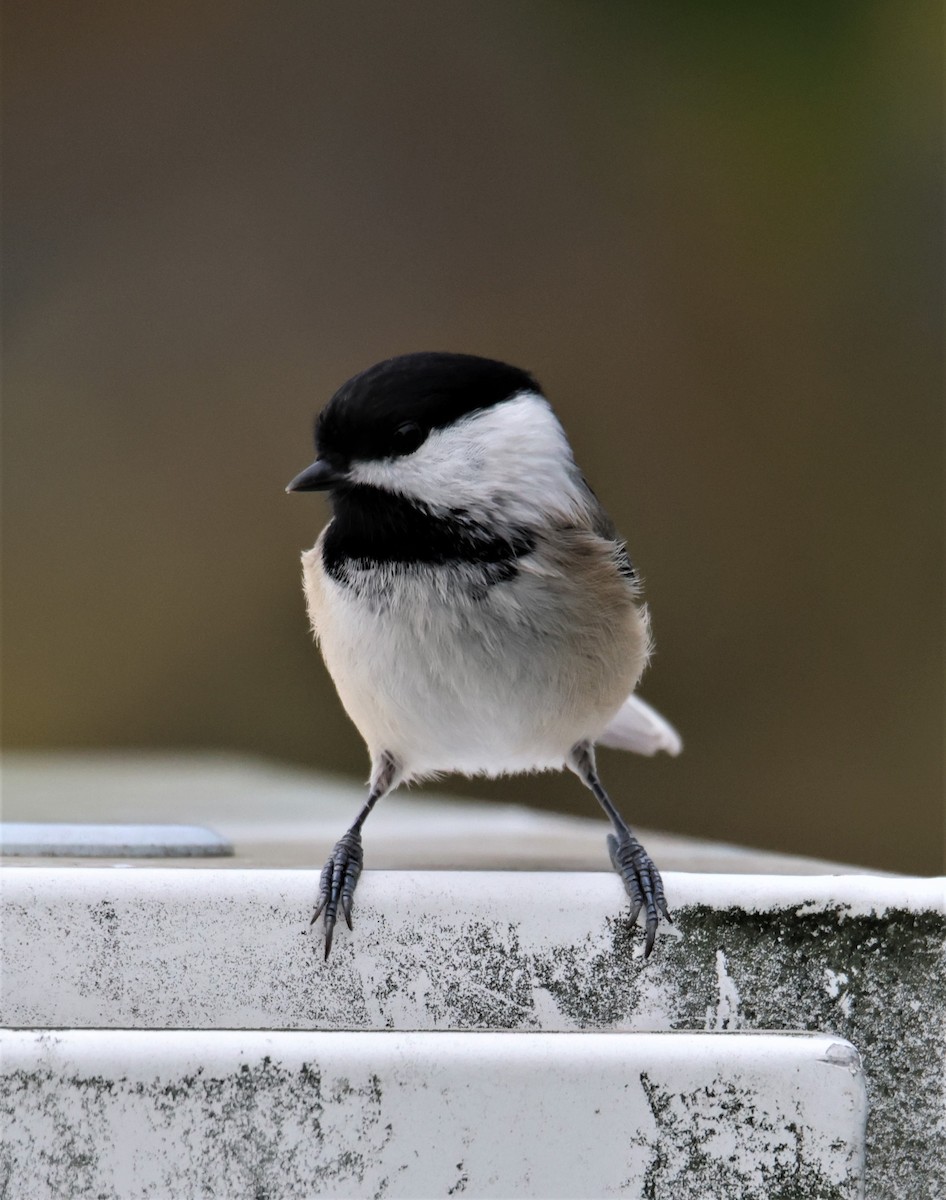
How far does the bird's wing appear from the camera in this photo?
60.1 inches

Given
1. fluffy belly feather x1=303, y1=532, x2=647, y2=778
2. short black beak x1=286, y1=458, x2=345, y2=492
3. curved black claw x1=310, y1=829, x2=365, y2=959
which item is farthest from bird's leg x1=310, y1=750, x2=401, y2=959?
short black beak x1=286, y1=458, x2=345, y2=492

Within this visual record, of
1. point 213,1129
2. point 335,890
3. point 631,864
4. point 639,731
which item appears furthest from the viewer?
point 639,731

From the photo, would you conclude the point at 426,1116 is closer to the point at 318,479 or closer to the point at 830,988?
the point at 830,988

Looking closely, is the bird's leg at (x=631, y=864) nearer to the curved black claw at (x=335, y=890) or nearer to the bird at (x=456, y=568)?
the bird at (x=456, y=568)

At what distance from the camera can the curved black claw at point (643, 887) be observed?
2.55 ft

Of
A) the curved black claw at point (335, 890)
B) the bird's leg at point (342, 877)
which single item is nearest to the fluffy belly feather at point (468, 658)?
the bird's leg at point (342, 877)

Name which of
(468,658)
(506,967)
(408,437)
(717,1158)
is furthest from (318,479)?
(717,1158)

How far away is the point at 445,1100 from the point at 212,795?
43.3 inches

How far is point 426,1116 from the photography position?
27.3 inches

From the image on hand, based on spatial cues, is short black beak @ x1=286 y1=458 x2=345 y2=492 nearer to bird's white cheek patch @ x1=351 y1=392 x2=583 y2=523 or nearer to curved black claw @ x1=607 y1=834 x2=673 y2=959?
bird's white cheek patch @ x1=351 y1=392 x2=583 y2=523

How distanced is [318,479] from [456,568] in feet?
0.45

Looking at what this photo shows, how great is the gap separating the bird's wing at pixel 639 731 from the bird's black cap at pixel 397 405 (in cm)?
53

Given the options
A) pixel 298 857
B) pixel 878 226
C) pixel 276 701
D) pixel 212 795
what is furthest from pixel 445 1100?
pixel 878 226

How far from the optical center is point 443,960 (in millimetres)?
753
